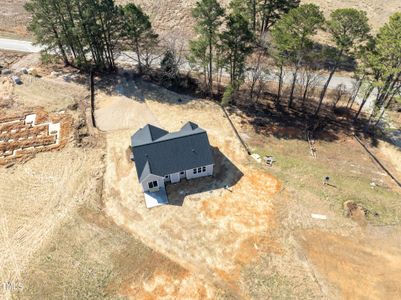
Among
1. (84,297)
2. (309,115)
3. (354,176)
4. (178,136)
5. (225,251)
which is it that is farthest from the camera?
(309,115)

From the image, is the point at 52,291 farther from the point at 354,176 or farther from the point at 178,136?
the point at 354,176

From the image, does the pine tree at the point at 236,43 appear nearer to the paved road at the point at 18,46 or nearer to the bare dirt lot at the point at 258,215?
Result: the bare dirt lot at the point at 258,215

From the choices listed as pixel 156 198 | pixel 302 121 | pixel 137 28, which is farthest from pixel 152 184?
pixel 302 121

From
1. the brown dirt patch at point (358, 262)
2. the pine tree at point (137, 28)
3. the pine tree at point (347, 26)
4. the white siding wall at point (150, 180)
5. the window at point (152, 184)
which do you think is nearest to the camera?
the brown dirt patch at point (358, 262)

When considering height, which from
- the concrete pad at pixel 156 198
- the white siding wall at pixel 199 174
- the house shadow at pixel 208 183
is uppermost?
the white siding wall at pixel 199 174

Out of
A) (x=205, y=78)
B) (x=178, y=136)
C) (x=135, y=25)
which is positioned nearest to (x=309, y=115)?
(x=205, y=78)

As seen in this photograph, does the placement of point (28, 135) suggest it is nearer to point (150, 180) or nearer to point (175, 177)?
point (150, 180)

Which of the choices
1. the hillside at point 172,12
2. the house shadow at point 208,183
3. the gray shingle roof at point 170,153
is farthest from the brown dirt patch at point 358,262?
the hillside at point 172,12

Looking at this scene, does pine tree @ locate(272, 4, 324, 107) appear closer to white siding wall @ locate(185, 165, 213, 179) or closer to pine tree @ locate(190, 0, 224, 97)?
pine tree @ locate(190, 0, 224, 97)
